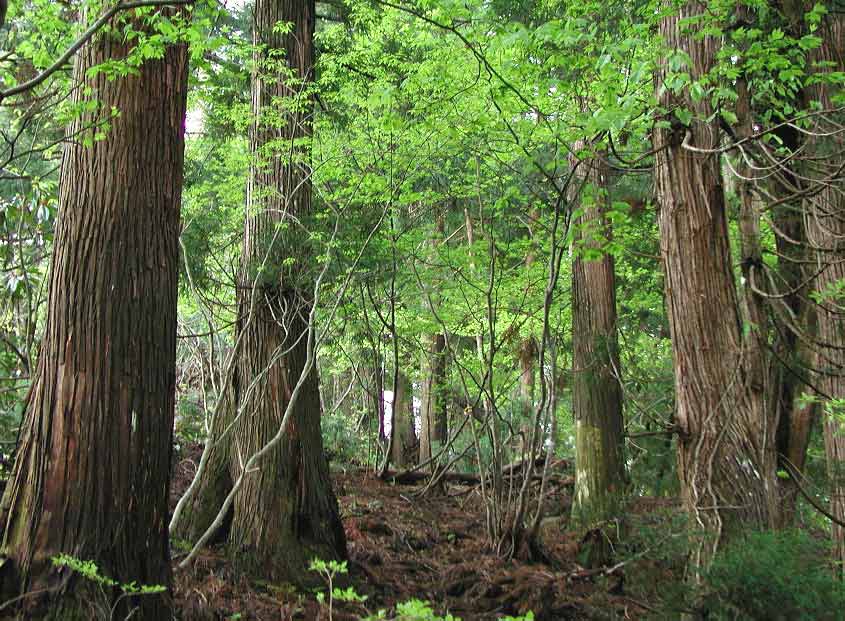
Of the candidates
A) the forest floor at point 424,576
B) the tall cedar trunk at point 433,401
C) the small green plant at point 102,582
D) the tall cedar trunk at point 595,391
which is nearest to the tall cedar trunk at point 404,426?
the tall cedar trunk at point 433,401

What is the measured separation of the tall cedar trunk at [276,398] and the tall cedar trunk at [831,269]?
451 centimetres

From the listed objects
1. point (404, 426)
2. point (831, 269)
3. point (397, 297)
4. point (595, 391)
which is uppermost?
point (397, 297)

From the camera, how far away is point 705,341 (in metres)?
4.81

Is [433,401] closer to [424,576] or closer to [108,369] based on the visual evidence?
[424,576]

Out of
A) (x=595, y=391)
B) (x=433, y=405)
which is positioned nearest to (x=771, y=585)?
(x=595, y=391)

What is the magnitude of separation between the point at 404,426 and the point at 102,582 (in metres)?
12.4

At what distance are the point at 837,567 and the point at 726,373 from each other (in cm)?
153

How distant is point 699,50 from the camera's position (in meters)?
5.17

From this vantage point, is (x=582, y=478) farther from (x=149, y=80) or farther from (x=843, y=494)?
(x=149, y=80)

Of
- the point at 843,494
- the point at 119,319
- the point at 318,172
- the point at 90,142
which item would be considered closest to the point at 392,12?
the point at 318,172

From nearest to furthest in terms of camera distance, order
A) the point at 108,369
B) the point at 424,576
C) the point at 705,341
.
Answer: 1. the point at 108,369
2. the point at 705,341
3. the point at 424,576

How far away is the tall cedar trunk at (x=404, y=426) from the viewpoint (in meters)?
14.3

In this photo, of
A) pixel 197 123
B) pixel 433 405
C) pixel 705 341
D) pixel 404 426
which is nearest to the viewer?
pixel 705 341

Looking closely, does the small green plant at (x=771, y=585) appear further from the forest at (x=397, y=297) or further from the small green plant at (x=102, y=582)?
the small green plant at (x=102, y=582)
